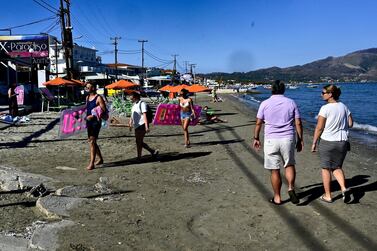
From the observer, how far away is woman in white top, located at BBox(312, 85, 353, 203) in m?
5.94

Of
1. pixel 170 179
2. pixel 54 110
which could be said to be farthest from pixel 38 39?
pixel 170 179

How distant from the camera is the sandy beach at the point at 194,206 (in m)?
4.66

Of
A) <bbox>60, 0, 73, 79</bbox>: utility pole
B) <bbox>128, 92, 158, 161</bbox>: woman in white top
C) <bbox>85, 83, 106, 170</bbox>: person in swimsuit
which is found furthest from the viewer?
<bbox>60, 0, 73, 79</bbox>: utility pole

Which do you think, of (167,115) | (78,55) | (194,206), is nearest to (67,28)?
(167,115)

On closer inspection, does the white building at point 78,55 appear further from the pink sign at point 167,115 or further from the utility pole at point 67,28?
the pink sign at point 167,115

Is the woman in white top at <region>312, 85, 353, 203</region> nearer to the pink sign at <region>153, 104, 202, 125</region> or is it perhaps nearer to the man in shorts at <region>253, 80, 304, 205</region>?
the man in shorts at <region>253, 80, 304, 205</region>

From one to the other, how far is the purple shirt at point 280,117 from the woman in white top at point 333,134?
472mm

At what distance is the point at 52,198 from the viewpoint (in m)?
5.88

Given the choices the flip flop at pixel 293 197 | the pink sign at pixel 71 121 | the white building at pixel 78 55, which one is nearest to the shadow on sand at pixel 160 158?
the pink sign at pixel 71 121

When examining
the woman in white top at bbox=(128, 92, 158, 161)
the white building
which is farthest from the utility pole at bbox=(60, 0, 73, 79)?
the white building

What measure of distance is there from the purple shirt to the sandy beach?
101cm

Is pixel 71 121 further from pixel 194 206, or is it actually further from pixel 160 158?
pixel 194 206

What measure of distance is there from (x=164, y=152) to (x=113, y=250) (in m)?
6.63

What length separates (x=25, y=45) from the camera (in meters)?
50.8
